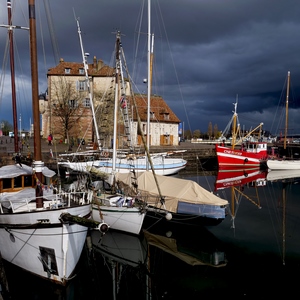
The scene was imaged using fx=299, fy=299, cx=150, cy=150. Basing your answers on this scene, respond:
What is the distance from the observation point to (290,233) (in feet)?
60.2

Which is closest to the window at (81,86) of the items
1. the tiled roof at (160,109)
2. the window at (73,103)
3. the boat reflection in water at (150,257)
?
the window at (73,103)

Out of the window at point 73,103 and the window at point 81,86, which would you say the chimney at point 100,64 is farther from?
the window at point 73,103

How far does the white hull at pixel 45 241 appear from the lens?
1127 centimetres

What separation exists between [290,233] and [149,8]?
19.5 metres

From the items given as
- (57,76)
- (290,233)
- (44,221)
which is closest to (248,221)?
(290,233)

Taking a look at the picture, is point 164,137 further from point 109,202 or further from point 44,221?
point 44,221

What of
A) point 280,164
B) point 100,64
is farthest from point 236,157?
point 100,64

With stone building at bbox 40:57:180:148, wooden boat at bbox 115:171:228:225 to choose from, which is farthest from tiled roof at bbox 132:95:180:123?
wooden boat at bbox 115:171:228:225

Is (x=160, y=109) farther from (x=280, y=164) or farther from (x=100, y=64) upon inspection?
(x=280, y=164)

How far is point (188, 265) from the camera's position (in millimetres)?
13922

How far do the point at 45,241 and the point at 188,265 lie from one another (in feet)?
21.6

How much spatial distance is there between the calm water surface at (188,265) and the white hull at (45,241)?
0.64 m

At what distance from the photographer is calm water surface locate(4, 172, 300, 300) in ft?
37.8

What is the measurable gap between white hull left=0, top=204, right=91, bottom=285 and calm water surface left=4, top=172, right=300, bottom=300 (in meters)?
0.64
